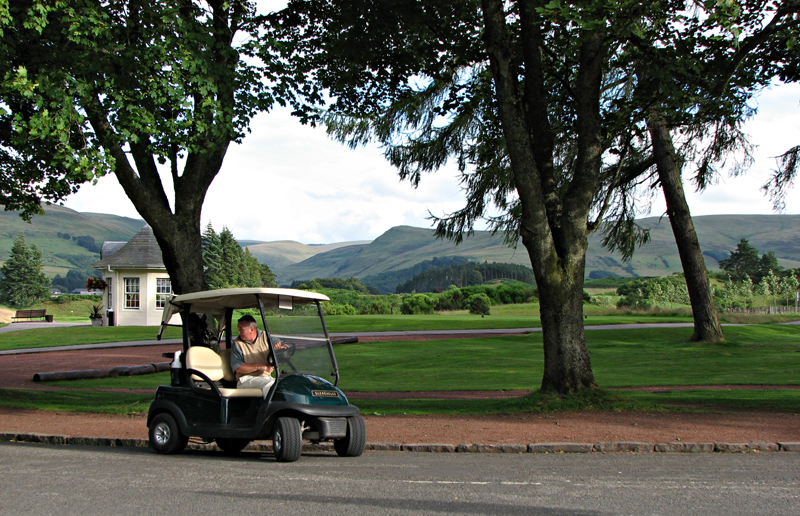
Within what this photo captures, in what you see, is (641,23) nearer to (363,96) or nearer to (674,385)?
(363,96)

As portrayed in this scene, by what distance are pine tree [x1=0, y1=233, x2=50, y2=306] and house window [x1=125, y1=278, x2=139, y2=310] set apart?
65074mm

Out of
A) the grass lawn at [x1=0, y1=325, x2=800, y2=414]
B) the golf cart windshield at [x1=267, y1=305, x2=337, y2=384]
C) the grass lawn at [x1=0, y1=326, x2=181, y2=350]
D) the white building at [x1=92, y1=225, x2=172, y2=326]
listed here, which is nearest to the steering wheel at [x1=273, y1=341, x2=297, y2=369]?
the golf cart windshield at [x1=267, y1=305, x2=337, y2=384]

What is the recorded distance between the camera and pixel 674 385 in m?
15.0

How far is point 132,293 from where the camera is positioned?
38812 millimetres

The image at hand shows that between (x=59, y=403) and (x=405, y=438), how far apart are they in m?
8.32

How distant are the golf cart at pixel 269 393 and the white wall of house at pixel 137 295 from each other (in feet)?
103

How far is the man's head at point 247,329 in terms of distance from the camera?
26.7 ft

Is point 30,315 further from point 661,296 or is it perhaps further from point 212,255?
point 661,296

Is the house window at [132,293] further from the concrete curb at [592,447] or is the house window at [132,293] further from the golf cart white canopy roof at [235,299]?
the concrete curb at [592,447]

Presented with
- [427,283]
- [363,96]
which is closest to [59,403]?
[363,96]

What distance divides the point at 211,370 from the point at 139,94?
5.37 meters

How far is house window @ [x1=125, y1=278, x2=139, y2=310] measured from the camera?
126 ft

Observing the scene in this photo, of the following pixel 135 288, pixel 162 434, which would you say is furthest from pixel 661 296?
pixel 162 434

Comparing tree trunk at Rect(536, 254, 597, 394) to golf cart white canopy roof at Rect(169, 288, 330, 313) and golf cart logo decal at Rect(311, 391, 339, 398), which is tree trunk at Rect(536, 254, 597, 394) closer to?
golf cart white canopy roof at Rect(169, 288, 330, 313)
